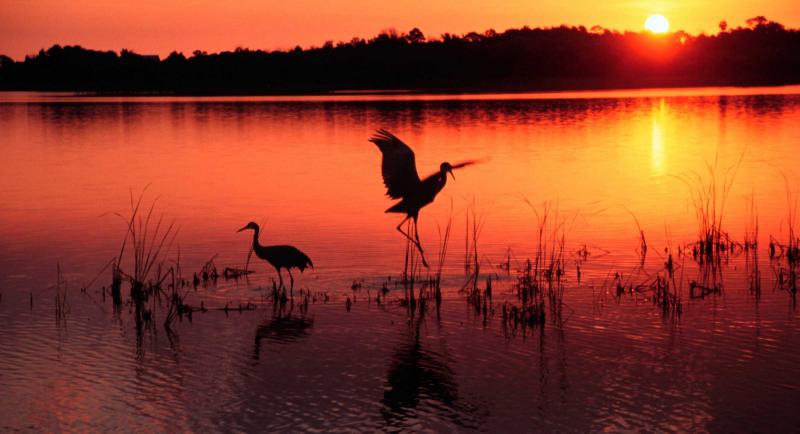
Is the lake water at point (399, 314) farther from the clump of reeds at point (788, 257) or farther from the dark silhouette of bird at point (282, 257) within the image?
the dark silhouette of bird at point (282, 257)

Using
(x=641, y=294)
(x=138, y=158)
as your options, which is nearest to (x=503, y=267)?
(x=641, y=294)

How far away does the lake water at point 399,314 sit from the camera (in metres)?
7.79

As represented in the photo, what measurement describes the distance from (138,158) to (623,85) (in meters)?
64.2

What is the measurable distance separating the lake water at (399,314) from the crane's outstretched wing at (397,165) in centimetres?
84

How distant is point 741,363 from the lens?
8633 mm

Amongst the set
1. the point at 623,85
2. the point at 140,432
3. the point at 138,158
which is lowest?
the point at 140,432

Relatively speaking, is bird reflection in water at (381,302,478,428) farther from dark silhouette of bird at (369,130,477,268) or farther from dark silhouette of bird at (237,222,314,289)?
dark silhouette of bird at (369,130,477,268)

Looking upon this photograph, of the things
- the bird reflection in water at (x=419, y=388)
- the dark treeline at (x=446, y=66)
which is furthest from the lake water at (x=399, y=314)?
the dark treeline at (x=446, y=66)

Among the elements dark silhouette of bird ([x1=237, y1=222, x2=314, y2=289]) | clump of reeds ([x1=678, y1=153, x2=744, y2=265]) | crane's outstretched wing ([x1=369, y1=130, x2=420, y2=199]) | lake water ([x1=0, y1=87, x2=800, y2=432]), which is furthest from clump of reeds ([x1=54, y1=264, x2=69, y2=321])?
clump of reeds ([x1=678, y1=153, x2=744, y2=265])

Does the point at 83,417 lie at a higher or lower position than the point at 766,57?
lower

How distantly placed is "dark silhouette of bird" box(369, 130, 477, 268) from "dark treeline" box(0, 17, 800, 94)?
7483 centimetres

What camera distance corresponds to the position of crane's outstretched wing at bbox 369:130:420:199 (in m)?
13.0

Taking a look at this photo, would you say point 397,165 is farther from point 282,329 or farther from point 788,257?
point 788,257

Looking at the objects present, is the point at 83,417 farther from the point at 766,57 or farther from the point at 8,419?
the point at 766,57
